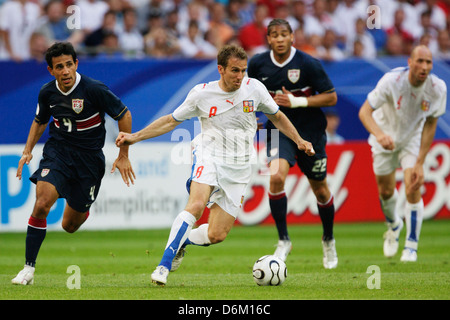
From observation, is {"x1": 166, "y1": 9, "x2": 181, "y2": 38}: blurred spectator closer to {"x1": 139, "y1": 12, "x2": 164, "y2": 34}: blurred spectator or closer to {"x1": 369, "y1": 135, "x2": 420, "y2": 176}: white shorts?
{"x1": 139, "y1": 12, "x2": 164, "y2": 34}: blurred spectator

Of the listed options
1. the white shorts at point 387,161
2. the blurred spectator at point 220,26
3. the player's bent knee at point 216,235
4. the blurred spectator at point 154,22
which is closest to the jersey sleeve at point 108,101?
the player's bent knee at point 216,235

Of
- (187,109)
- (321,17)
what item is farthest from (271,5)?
(187,109)

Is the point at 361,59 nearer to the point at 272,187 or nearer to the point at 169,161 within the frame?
the point at 169,161

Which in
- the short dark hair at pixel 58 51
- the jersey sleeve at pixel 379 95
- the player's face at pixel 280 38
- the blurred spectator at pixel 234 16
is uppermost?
the blurred spectator at pixel 234 16

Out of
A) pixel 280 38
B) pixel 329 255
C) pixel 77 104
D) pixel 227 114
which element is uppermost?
pixel 280 38

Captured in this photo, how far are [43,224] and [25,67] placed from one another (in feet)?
28.7

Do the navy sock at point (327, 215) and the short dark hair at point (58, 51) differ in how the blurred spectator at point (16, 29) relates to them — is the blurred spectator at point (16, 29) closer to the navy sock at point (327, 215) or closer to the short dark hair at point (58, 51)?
the short dark hair at point (58, 51)

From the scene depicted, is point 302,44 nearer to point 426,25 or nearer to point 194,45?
point 194,45

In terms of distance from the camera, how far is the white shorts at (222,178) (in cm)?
772

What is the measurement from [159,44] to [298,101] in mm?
8292

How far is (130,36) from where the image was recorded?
1738cm

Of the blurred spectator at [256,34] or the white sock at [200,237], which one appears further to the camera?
the blurred spectator at [256,34]

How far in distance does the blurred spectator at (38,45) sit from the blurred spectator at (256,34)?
457 centimetres
